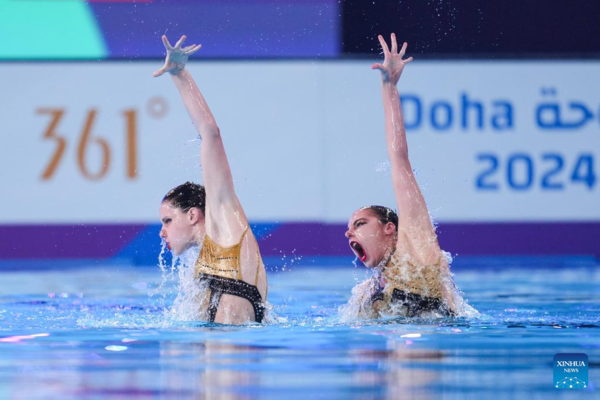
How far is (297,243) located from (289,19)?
6.17ft

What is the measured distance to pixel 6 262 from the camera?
848 cm

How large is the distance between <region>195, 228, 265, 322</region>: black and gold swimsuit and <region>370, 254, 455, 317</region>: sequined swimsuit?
0.57 meters

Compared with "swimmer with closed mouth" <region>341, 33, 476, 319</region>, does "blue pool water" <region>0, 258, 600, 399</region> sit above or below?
below

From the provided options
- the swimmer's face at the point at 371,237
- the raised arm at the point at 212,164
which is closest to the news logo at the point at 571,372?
the swimmer's face at the point at 371,237

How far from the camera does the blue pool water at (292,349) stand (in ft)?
8.96

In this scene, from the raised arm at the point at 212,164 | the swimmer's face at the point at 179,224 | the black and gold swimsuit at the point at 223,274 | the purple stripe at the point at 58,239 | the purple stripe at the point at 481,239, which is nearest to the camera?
the raised arm at the point at 212,164

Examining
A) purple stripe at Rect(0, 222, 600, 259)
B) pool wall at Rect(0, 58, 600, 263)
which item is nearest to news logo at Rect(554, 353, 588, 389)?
pool wall at Rect(0, 58, 600, 263)

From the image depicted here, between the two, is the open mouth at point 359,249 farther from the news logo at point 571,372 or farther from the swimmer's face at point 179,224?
the news logo at point 571,372

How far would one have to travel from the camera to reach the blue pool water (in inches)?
108

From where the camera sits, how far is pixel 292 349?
3.56m

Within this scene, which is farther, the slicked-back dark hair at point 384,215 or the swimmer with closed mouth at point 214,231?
the slicked-back dark hair at point 384,215

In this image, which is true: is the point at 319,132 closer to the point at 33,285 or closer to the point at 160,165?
the point at 160,165

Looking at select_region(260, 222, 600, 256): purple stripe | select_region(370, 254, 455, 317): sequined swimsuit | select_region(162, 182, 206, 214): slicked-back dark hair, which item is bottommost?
select_region(370, 254, 455, 317): sequined swimsuit

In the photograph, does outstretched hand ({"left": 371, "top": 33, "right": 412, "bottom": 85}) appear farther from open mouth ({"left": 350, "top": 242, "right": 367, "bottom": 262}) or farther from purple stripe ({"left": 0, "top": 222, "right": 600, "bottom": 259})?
purple stripe ({"left": 0, "top": 222, "right": 600, "bottom": 259})
